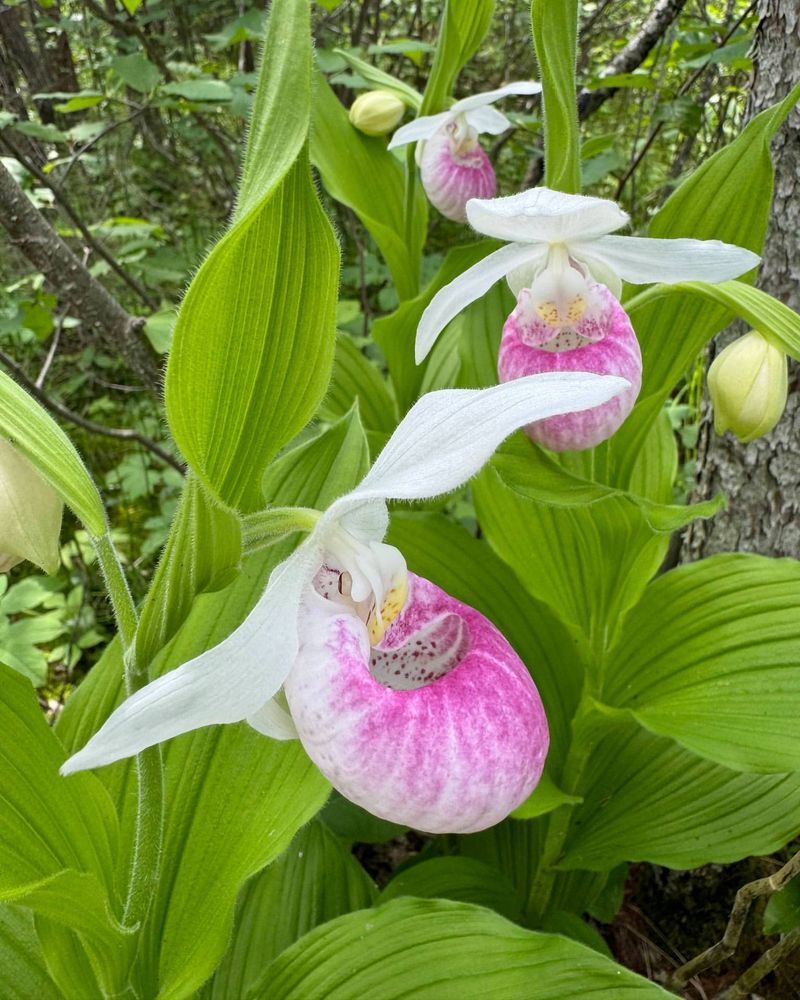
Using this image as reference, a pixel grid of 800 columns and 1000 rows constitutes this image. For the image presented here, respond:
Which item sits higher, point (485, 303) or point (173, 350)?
point (173, 350)

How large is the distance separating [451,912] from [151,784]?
0.44 m

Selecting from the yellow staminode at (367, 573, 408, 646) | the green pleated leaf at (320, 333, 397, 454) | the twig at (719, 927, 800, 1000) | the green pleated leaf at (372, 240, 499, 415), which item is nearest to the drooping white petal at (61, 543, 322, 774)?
the yellow staminode at (367, 573, 408, 646)

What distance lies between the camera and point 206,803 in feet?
3.48

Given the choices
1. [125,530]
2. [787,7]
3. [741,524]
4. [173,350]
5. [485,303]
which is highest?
[787,7]

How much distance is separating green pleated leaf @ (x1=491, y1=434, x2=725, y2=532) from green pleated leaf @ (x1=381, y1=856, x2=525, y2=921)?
67 cm

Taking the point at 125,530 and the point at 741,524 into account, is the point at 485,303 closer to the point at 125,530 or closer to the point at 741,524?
the point at 741,524

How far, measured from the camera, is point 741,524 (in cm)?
170

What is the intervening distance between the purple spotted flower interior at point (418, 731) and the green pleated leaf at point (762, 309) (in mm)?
594

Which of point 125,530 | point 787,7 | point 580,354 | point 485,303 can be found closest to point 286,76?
point 580,354

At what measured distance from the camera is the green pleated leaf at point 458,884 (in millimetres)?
1363

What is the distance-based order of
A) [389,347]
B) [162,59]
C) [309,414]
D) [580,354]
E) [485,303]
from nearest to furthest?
[309,414] < [580,354] < [485,303] < [389,347] < [162,59]

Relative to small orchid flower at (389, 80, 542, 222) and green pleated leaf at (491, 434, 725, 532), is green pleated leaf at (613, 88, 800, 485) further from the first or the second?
small orchid flower at (389, 80, 542, 222)

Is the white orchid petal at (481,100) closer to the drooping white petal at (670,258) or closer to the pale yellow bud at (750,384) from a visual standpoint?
the drooping white petal at (670,258)

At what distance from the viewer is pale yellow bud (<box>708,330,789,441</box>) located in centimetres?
118
